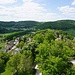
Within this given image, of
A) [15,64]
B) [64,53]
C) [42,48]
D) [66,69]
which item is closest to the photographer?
[66,69]

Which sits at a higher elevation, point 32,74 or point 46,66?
point 46,66

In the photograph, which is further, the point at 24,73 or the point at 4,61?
the point at 4,61

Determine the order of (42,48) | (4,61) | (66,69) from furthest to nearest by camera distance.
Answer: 1. (4,61)
2. (42,48)
3. (66,69)

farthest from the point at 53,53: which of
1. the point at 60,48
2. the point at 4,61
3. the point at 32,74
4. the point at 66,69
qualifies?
the point at 4,61

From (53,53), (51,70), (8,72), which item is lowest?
(8,72)

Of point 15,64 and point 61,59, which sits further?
point 15,64

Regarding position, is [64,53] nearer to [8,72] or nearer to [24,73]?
[24,73]

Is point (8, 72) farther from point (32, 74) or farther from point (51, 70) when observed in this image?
point (51, 70)

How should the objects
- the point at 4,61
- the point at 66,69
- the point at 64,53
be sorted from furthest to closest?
1. the point at 4,61
2. the point at 64,53
3. the point at 66,69

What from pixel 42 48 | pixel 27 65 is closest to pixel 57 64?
pixel 42 48
